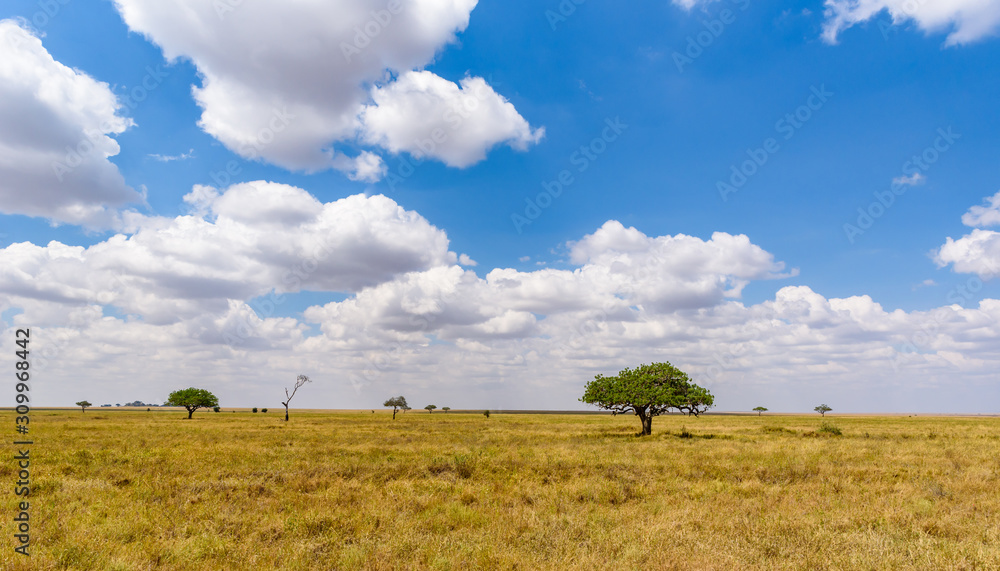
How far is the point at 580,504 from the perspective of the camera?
13883mm

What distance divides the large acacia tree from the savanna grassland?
17.0m

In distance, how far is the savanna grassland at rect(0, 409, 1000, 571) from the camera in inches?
359

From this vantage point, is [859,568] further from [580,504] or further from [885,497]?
[885,497]

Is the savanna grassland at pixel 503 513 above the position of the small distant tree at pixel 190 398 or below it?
above

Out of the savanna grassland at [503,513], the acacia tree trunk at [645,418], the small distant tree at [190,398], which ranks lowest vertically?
the small distant tree at [190,398]

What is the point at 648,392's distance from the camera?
4038 centimetres

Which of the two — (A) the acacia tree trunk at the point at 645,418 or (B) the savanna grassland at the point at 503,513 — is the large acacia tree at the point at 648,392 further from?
(B) the savanna grassland at the point at 503,513

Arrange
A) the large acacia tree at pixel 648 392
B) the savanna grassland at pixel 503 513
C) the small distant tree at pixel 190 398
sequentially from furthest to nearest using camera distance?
the small distant tree at pixel 190 398
the large acacia tree at pixel 648 392
the savanna grassland at pixel 503 513

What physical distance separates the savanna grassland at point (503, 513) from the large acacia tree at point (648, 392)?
17.0m

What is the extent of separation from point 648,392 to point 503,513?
1206 inches

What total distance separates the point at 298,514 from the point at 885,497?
55.8ft

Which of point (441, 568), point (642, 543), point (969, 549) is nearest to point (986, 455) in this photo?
point (969, 549)

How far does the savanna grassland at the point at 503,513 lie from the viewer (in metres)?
9.11

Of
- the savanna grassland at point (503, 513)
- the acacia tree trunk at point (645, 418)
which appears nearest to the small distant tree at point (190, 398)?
the savanna grassland at point (503, 513)
